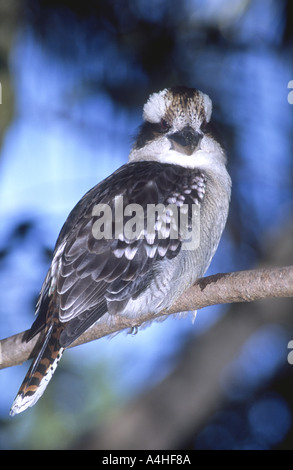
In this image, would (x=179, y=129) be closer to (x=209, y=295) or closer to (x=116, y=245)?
(x=116, y=245)

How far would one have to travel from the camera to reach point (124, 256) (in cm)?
333

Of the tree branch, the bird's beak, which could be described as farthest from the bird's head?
the tree branch

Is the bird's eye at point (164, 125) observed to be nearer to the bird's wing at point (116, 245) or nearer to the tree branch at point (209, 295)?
the bird's wing at point (116, 245)

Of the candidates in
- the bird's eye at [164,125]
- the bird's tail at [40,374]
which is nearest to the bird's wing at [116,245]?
the bird's tail at [40,374]

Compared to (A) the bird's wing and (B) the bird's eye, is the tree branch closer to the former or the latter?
(A) the bird's wing

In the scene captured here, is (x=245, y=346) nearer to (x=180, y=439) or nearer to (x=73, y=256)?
(x=180, y=439)

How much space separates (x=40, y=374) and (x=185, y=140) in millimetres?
1371

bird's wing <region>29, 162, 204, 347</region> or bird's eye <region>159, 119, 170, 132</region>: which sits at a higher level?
bird's eye <region>159, 119, 170, 132</region>

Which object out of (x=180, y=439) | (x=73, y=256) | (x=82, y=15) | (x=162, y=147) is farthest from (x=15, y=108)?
(x=180, y=439)

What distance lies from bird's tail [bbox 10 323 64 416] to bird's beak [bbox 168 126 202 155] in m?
1.12

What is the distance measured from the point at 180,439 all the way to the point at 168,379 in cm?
35

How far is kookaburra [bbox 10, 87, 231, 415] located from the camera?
10.6 feet

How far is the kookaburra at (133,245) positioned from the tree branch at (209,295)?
0.22 ft

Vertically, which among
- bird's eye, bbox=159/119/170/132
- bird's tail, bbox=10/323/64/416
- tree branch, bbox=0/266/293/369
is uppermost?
bird's eye, bbox=159/119/170/132
